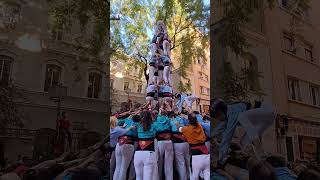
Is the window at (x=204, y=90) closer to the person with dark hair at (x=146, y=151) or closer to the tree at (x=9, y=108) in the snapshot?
the person with dark hair at (x=146, y=151)

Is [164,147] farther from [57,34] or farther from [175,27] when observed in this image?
[57,34]

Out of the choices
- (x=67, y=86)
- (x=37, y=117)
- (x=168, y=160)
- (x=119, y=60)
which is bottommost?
(x=168, y=160)

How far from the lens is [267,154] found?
417cm

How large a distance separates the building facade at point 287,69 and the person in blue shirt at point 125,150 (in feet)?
3.23

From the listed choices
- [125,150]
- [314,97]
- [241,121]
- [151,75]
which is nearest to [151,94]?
[151,75]

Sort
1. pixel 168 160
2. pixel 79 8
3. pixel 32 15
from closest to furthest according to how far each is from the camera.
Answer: pixel 168 160, pixel 32 15, pixel 79 8

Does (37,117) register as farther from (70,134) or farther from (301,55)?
(301,55)

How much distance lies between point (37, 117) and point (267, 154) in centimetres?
250

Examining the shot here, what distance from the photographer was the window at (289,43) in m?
4.42

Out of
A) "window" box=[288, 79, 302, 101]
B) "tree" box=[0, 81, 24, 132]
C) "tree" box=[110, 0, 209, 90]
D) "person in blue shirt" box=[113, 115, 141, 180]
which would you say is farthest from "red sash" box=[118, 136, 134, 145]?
"window" box=[288, 79, 302, 101]

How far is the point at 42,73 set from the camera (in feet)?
13.2

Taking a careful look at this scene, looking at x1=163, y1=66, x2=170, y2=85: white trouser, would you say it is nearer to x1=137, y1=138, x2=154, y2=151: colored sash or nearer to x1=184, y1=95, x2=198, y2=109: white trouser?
x1=184, y1=95, x2=198, y2=109: white trouser

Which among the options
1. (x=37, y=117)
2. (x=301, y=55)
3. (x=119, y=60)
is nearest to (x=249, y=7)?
(x=301, y=55)

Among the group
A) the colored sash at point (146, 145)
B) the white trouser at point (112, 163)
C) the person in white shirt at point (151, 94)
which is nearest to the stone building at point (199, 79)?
the person in white shirt at point (151, 94)
